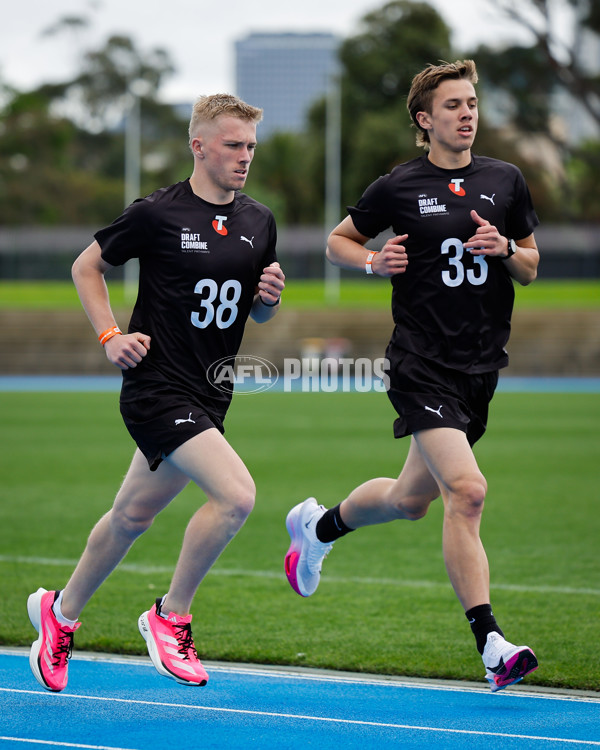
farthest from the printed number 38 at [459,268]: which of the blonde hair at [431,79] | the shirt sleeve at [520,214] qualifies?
the blonde hair at [431,79]

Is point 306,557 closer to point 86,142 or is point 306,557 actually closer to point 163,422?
point 163,422

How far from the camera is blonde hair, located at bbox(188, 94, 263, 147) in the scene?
4777 mm

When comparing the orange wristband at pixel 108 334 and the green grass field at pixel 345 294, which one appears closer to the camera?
the orange wristband at pixel 108 334

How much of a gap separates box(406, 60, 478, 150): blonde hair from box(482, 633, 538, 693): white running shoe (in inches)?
93.5

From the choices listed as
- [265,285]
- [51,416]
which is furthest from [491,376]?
[51,416]

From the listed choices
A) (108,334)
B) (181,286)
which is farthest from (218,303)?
(108,334)

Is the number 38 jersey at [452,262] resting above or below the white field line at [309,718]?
above

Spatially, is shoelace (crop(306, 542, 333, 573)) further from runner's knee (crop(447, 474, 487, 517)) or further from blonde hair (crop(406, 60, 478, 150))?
blonde hair (crop(406, 60, 478, 150))

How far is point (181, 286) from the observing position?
15.5 feet

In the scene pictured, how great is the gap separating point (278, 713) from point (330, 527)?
1.50 m

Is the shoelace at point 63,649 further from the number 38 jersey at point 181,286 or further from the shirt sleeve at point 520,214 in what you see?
the shirt sleeve at point 520,214

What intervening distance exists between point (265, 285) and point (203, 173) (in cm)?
56

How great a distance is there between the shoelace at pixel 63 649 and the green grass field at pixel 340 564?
92 cm

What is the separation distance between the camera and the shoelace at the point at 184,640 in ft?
14.9
